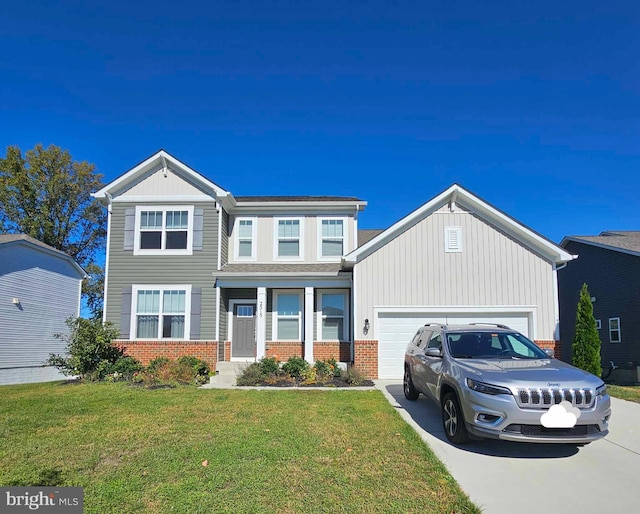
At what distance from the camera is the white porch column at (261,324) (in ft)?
48.8

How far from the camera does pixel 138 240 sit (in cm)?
1533

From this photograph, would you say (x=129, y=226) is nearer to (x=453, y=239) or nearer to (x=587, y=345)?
(x=453, y=239)

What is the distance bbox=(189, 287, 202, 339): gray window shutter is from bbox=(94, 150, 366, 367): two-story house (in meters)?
0.03

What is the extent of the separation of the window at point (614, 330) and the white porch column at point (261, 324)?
43.7 feet

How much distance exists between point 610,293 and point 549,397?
49.4 ft

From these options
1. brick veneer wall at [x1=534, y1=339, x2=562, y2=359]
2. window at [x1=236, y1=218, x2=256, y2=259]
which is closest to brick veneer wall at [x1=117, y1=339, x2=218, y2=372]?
window at [x1=236, y1=218, x2=256, y2=259]

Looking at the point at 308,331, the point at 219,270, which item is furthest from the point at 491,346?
the point at 219,270

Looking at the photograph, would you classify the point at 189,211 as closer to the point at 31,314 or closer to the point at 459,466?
the point at 31,314

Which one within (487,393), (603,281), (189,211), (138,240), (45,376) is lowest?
(45,376)

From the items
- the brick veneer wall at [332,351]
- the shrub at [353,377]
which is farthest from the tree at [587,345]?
the brick veneer wall at [332,351]

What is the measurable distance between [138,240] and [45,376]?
8331mm

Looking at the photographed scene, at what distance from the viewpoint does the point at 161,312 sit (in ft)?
48.9

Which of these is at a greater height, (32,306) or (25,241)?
(25,241)

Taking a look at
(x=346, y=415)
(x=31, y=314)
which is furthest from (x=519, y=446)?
(x=31, y=314)
